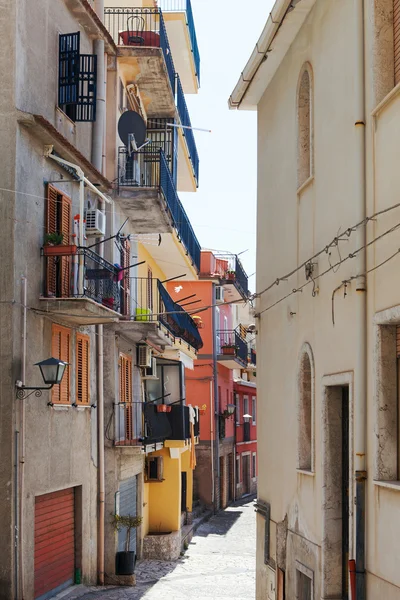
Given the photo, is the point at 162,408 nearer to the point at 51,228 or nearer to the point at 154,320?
the point at 154,320

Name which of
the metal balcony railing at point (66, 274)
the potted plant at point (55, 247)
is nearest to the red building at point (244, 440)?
the metal balcony railing at point (66, 274)

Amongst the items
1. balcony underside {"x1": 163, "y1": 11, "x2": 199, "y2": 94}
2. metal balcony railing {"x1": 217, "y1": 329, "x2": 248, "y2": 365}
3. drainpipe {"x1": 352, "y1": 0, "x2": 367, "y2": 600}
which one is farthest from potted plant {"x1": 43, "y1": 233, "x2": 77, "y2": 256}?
metal balcony railing {"x1": 217, "y1": 329, "x2": 248, "y2": 365}

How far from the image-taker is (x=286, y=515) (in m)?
14.5

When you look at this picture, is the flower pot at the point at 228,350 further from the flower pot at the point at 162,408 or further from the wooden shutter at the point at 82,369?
the wooden shutter at the point at 82,369

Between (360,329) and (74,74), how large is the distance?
9.50m

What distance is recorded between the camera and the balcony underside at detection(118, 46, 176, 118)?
73.9ft

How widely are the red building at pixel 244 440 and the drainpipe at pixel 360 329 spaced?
123 feet

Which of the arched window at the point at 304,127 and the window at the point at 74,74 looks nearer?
the arched window at the point at 304,127

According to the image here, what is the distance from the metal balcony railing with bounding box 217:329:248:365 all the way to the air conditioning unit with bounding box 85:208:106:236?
76.6ft

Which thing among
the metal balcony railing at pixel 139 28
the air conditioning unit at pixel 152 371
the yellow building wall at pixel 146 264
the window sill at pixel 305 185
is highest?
the metal balcony railing at pixel 139 28

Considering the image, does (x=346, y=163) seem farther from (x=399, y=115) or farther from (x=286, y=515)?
(x=286, y=515)

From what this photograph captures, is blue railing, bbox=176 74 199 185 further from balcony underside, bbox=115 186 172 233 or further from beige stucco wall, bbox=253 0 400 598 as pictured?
beige stucco wall, bbox=253 0 400 598

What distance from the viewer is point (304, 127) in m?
14.4

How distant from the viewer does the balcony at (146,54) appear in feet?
74.3
